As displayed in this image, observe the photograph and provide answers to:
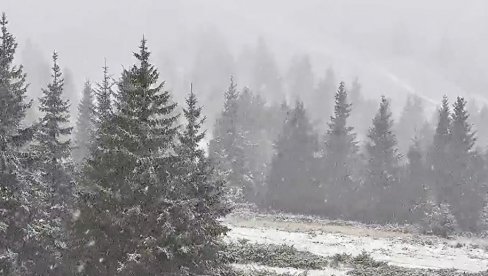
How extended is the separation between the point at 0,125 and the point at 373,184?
43.5 m

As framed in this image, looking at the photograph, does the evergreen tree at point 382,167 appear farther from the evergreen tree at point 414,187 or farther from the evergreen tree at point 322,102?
the evergreen tree at point 322,102

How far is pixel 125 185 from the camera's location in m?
20.8

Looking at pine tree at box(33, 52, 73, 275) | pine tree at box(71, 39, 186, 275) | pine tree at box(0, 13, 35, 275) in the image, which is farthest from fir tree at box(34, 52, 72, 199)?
pine tree at box(71, 39, 186, 275)

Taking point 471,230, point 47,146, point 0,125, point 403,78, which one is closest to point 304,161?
point 471,230

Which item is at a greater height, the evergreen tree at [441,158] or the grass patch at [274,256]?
the evergreen tree at [441,158]

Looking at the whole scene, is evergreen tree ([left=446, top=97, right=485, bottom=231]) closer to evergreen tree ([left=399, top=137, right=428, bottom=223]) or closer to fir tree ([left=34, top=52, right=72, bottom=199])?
evergreen tree ([left=399, top=137, right=428, bottom=223])

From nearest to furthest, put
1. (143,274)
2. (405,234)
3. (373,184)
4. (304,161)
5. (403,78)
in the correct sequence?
(143,274), (405,234), (373,184), (304,161), (403,78)

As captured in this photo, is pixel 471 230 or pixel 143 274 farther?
pixel 471 230

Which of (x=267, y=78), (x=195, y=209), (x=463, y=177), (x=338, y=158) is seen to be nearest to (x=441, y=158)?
(x=463, y=177)

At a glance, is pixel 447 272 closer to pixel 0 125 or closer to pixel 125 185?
pixel 125 185

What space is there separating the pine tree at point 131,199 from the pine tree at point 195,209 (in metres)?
0.22

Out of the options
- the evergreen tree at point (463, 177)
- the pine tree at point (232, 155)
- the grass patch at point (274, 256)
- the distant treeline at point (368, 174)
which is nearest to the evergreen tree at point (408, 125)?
the distant treeline at point (368, 174)

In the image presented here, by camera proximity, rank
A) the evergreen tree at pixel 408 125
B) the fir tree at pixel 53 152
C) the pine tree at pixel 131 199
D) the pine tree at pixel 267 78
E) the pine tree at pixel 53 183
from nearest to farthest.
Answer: the pine tree at pixel 131 199 → the pine tree at pixel 53 183 → the fir tree at pixel 53 152 → the evergreen tree at pixel 408 125 → the pine tree at pixel 267 78

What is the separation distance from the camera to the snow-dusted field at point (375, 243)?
30.5 metres
